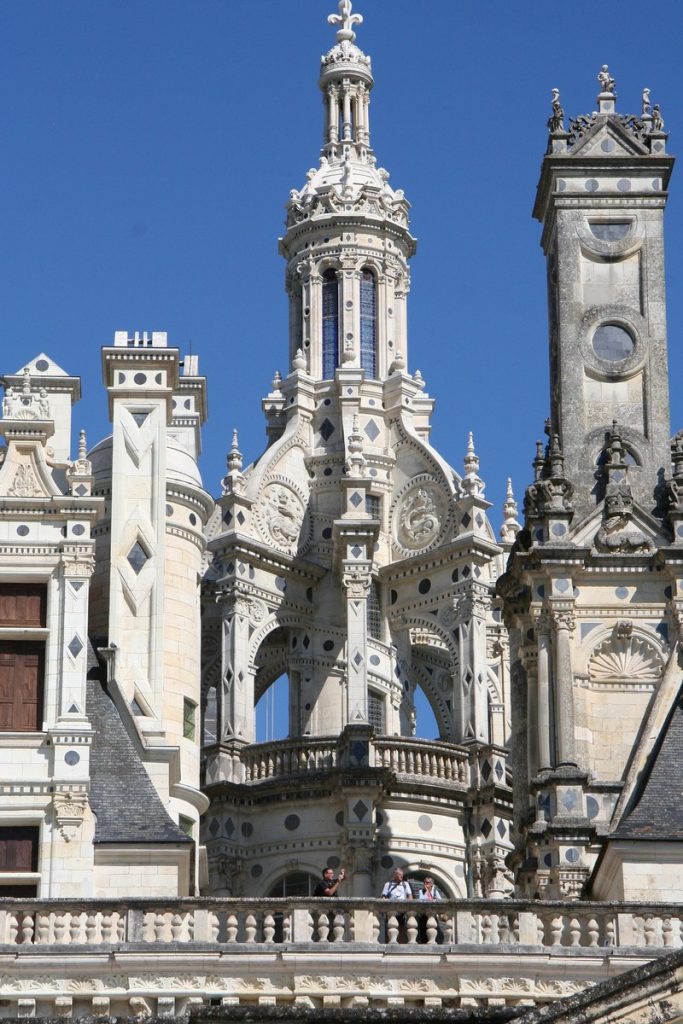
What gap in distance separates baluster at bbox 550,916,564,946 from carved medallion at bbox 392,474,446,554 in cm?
2721

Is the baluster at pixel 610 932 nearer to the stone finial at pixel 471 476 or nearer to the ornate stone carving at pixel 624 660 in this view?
the ornate stone carving at pixel 624 660

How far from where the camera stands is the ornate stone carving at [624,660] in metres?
50.0

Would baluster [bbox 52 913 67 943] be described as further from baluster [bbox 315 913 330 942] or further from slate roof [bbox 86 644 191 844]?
slate roof [bbox 86 644 191 844]

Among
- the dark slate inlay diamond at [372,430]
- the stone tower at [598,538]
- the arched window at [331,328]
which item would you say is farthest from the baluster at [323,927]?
the arched window at [331,328]

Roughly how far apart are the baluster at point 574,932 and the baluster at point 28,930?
785cm

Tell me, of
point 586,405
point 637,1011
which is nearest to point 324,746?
point 586,405

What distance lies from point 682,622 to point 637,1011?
27729 millimetres

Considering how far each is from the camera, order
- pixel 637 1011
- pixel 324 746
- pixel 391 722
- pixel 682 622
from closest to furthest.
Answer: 1. pixel 637 1011
2. pixel 682 622
3. pixel 324 746
4. pixel 391 722

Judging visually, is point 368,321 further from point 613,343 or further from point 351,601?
point 613,343

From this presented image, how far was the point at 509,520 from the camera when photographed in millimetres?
72312

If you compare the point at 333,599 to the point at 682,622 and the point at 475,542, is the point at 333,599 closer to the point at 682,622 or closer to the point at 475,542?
the point at 475,542

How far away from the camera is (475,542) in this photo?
209ft

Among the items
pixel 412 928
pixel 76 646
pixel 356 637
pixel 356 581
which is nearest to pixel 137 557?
pixel 76 646

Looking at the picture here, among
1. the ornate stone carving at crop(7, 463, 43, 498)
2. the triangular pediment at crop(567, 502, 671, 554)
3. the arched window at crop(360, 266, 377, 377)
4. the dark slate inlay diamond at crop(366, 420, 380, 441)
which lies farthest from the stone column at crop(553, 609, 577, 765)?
the arched window at crop(360, 266, 377, 377)
